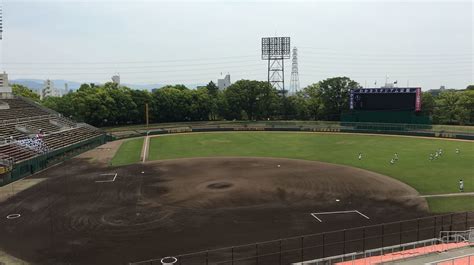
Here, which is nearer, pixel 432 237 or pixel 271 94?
pixel 432 237

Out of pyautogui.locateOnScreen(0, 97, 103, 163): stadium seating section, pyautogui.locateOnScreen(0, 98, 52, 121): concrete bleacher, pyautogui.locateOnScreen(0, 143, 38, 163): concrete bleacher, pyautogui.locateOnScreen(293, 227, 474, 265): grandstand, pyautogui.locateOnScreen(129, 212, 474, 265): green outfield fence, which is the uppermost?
pyautogui.locateOnScreen(0, 98, 52, 121): concrete bleacher

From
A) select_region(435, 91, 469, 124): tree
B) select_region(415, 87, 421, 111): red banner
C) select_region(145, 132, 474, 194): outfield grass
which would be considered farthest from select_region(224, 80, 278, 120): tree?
select_region(435, 91, 469, 124): tree

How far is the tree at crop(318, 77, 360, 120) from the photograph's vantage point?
10825cm

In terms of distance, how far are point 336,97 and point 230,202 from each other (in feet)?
272

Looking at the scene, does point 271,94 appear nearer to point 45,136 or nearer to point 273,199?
point 45,136

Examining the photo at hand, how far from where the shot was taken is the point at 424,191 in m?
34.9

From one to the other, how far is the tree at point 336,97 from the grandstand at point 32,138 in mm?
63219

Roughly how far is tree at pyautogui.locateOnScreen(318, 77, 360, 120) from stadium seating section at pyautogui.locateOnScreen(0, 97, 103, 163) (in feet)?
208

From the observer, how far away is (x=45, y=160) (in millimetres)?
51125

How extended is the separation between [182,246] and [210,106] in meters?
94.7

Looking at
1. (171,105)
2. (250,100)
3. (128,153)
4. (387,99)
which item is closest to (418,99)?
(387,99)

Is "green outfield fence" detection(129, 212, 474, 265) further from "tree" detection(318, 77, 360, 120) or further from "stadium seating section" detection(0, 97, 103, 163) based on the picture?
"tree" detection(318, 77, 360, 120)

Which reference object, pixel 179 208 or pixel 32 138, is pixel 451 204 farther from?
pixel 32 138

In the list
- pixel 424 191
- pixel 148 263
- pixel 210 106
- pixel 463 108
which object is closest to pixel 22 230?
pixel 148 263
